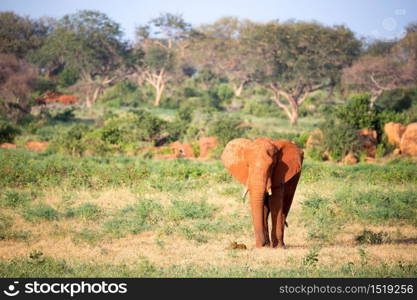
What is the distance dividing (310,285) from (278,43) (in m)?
34.7

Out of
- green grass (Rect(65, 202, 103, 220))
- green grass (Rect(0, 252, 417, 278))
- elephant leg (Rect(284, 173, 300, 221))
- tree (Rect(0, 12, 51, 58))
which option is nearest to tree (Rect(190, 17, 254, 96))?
tree (Rect(0, 12, 51, 58))

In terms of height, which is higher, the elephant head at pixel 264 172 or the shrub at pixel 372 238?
the elephant head at pixel 264 172

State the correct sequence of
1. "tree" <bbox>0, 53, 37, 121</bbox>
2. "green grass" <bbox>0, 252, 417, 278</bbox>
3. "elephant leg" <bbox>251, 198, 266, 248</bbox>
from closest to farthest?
"green grass" <bbox>0, 252, 417, 278</bbox> < "elephant leg" <bbox>251, 198, 266, 248</bbox> < "tree" <bbox>0, 53, 37, 121</bbox>

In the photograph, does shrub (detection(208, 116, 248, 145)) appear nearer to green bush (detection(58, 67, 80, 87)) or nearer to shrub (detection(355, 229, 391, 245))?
shrub (detection(355, 229, 391, 245))

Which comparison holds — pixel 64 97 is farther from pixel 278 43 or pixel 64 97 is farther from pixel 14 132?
pixel 14 132

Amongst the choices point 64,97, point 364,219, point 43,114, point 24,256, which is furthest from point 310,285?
point 64,97

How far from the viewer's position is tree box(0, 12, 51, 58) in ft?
179

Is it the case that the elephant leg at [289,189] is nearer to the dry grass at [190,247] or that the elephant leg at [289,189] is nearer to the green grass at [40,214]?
the dry grass at [190,247]

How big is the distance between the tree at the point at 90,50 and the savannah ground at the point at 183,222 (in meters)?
28.7

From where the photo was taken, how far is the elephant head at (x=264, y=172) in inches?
409

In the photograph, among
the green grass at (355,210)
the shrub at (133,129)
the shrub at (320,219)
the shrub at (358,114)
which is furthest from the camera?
the shrub at (133,129)

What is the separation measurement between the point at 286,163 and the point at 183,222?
11.5 feet

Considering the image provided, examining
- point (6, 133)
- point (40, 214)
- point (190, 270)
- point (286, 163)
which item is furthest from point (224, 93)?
point (190, 270)

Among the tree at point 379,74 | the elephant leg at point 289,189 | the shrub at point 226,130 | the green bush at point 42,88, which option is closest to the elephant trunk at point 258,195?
the elephant leg at point 289,189
